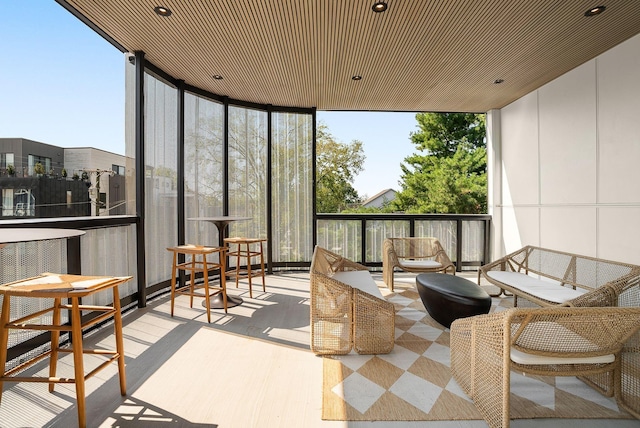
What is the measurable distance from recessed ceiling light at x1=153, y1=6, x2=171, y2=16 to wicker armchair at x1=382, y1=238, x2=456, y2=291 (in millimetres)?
3588

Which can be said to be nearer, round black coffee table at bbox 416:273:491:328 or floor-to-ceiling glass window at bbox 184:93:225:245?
round black coffee table at bbox 416:273:491:328

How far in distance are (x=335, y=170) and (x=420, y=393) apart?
10.6 m

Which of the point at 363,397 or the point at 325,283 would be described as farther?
the point at 325,283

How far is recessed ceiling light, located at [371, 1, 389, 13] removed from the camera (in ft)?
9.32

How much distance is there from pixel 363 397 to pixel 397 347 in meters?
0.82

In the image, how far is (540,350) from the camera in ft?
5.56

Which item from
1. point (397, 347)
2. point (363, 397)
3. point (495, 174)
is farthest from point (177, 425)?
point (495, 174)

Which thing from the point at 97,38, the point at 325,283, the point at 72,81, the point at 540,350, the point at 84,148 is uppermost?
the point at 97,38

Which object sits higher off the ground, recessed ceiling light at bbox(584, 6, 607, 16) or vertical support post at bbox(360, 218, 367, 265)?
recessed ceiling light at bbox(584, 6, 607, 16)

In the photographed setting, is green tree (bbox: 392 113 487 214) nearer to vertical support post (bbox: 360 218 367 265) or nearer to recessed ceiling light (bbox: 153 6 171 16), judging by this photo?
vertical support post (bbox: 360 218 367 265)

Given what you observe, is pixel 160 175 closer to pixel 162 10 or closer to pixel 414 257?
pixel 162 10

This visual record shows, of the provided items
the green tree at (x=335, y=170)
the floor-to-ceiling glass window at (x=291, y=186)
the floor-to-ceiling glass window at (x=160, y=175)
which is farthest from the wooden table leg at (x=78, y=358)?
the green tree at (x=335, y=170)

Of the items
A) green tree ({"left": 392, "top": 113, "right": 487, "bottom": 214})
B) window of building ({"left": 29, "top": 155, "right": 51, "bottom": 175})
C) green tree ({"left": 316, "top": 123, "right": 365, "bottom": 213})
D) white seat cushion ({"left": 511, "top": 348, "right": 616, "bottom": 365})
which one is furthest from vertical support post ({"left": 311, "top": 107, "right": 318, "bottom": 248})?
green tree ({"left": 392, "top": 113, "right": 487, "bottom": 214})

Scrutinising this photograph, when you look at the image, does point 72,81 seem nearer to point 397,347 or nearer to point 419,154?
point 397,347
